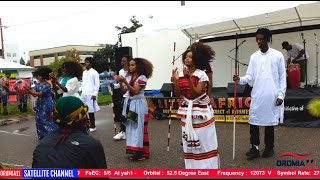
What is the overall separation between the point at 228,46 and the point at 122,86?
8.74 metres

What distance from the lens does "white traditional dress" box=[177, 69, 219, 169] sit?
3.55m

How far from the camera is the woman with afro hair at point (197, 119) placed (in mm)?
3551

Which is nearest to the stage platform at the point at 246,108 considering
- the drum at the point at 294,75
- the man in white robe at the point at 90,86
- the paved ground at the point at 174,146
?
the paved ground at the point at 174,146

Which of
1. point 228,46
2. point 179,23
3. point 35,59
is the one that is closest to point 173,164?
point 179,23

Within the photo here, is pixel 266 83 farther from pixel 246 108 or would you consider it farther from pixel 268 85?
pixel 246 108

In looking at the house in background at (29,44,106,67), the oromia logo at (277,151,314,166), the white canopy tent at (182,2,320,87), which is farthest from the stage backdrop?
the house in background at (29,44,106,67)

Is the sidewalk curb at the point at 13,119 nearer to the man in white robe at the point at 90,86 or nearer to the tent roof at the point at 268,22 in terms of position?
the man in white robe at the point at 90,86

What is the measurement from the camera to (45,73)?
614 cm

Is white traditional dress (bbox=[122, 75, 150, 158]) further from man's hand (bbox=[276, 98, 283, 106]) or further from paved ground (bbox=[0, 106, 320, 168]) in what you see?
man's hand (bbox=[276, 98, 283, 106])

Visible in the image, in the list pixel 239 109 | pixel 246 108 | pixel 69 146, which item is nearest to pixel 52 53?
pixel 239 109

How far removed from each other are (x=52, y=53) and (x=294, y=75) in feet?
285

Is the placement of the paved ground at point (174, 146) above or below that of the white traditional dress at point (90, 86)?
below

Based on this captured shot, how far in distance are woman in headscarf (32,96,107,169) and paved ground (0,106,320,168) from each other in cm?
276

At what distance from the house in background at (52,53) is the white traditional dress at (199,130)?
8000 centimetres
